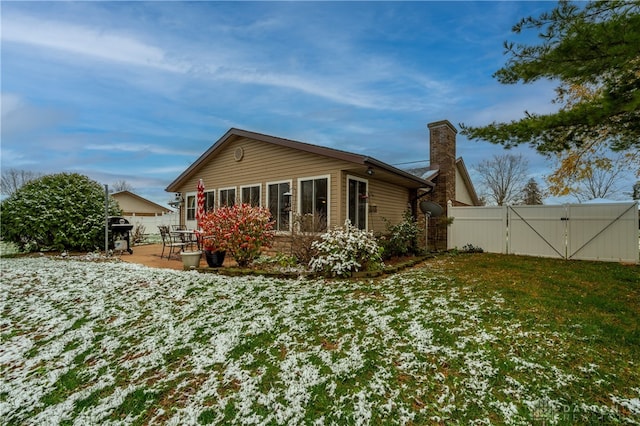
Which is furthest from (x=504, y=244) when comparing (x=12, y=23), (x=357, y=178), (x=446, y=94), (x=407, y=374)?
(x=12, y=23)

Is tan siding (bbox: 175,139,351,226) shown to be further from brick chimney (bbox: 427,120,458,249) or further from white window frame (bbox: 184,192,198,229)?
brick chimney (bbox: 427,120,458,249)

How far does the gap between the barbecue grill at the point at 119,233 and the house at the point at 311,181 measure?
2.75 meters

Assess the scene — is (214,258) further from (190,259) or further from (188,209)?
(188,209)

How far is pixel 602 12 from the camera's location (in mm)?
4438

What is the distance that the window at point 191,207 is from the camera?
12.8 meters

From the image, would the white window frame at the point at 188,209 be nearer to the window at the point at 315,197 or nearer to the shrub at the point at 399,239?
the window at the point at 315,197

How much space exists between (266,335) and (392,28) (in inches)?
357

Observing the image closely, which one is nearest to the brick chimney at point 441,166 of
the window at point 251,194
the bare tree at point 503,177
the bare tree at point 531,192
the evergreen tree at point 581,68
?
the evergreen tree at point 581,68

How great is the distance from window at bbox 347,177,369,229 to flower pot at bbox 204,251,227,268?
3666mm

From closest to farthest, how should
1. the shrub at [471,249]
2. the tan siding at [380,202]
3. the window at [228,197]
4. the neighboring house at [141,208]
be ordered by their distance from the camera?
the tan siding at [380,202]
the shrub at [471,249]
the window at [228,197]
the neighboring house at [141,208]

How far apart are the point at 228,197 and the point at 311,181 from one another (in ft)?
13.4

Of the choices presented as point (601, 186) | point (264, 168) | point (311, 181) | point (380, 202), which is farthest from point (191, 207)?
point (601, 186)

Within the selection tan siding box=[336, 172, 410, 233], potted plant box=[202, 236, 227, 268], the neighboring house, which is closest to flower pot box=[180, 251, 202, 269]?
potted plant box=[202, 236, 227, 268]

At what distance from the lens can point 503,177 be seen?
24469mm
